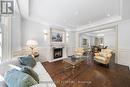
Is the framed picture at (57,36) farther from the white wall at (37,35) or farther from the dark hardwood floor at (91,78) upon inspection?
the dark hardwood floor at (91,78)

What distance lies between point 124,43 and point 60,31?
404 centimetres

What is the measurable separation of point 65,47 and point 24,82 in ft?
23.1

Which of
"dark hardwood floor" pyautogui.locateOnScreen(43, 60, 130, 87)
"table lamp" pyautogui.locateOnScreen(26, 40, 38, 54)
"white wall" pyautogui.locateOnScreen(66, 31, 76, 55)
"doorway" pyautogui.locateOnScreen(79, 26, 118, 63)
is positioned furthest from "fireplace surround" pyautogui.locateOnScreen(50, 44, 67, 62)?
"dark hardwood floor" pyautogui.locateOnScreen(43, 60, 130, 87)

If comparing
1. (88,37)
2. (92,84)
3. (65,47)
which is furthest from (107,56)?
(88,37)

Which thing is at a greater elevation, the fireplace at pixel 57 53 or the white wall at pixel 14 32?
the white wall at pixel 14 32

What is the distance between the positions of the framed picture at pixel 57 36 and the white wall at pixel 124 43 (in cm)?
374

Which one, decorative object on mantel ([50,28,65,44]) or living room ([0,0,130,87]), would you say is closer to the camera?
living room ([0,0,130,87])

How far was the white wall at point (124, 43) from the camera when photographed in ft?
17.1

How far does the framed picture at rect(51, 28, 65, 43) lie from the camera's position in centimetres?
706

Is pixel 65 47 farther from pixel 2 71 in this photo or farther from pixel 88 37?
pixel 2 71

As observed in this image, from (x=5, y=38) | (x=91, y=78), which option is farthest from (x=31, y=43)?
(x=91, y=78)

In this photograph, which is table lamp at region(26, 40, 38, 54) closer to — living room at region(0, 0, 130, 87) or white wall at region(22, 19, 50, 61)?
living room at region(0, 0, 130, 87)

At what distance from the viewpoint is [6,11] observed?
10.2 ft

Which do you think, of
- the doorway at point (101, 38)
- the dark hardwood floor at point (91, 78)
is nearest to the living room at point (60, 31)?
the dark hardwood floor at point (91, 78)
